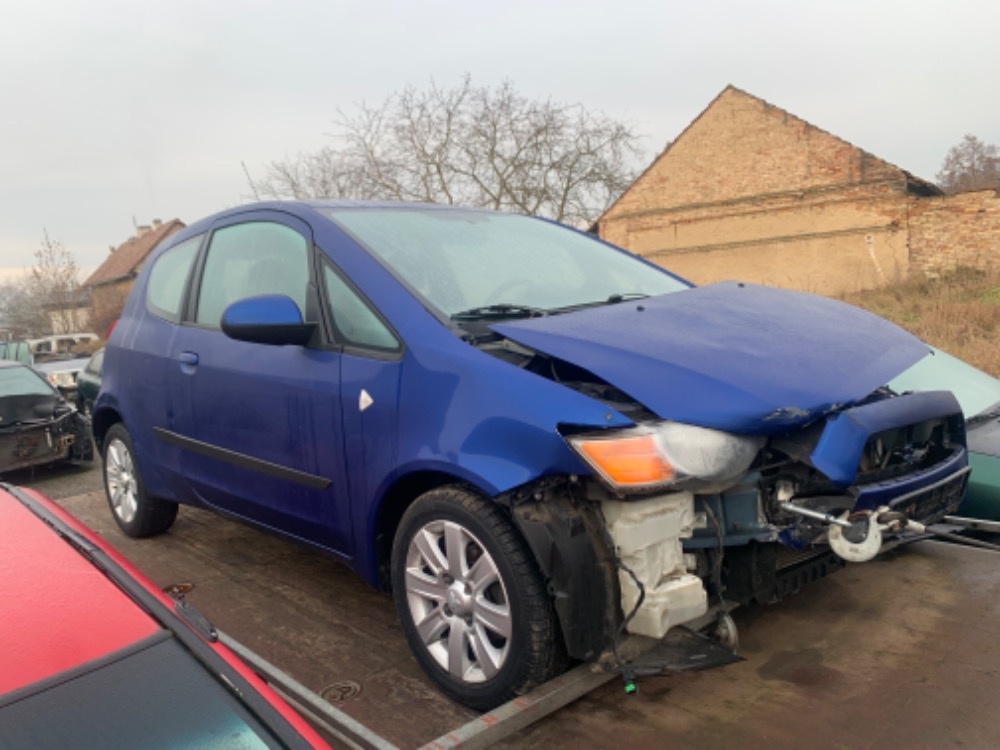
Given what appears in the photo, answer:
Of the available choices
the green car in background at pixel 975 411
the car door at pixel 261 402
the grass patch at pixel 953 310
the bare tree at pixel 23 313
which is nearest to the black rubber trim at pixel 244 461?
the car door at pixel 261 402

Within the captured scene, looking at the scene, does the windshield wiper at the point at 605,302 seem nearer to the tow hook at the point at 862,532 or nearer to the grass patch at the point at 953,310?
the tow hook at the point at 862,532

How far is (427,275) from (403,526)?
3.04 feet

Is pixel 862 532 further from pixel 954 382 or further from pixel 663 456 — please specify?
pixel 954 382

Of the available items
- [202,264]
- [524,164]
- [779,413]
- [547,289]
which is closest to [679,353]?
[779,413]

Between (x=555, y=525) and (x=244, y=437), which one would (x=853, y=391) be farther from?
(x=244, y=437)

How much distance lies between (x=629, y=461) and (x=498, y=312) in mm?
863

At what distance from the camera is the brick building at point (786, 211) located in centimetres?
1991

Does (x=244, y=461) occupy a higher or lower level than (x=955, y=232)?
lower

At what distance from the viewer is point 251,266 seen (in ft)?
11.5

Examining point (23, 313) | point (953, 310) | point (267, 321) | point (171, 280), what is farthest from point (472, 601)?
point (23, 313)

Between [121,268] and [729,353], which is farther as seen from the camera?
[121,268]

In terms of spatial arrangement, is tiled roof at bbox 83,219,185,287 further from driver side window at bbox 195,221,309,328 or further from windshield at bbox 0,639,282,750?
windshield at bbox 0,639,282,750

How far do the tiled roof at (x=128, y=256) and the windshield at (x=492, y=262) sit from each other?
5477 cm

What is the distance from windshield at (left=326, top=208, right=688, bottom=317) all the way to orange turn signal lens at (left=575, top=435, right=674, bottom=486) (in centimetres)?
83
